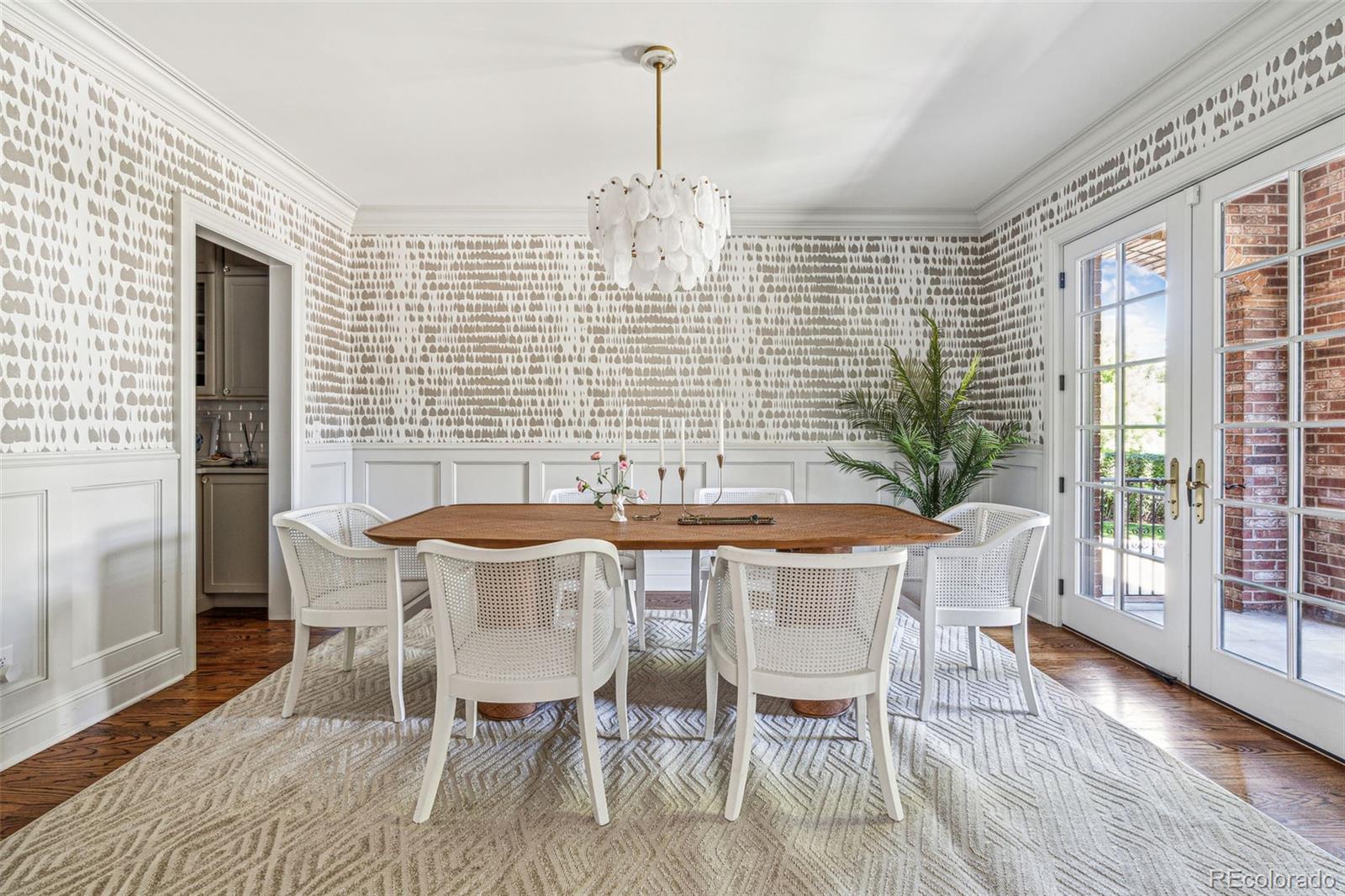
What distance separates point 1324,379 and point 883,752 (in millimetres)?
1972

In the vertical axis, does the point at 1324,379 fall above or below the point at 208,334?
below

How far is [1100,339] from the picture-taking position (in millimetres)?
3398

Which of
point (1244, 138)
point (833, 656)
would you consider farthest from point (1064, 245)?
point (833, 656)

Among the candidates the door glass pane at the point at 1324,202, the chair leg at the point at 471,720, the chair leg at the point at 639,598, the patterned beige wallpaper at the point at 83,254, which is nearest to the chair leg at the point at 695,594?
the chair leg at the point at 639,598

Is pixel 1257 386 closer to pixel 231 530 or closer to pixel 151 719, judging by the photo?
pixel 151 719

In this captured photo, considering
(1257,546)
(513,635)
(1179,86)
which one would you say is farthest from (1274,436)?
(513,635)

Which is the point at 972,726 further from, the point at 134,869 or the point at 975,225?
the point at 975,225

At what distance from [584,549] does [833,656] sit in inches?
29.8

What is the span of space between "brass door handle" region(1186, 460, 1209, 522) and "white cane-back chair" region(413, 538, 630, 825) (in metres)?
2.46

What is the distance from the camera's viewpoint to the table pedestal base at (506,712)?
2469 millimetres

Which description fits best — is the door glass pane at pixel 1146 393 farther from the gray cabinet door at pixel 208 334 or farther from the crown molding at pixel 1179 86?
the gray cabinet door at pixel 208 334

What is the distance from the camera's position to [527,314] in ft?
14.8

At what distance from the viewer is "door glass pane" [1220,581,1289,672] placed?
2.37m

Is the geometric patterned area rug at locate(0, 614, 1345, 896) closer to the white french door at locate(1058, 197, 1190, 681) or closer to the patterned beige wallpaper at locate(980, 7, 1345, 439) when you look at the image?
the white french door at locate(1058, 197, 1190, 681)
